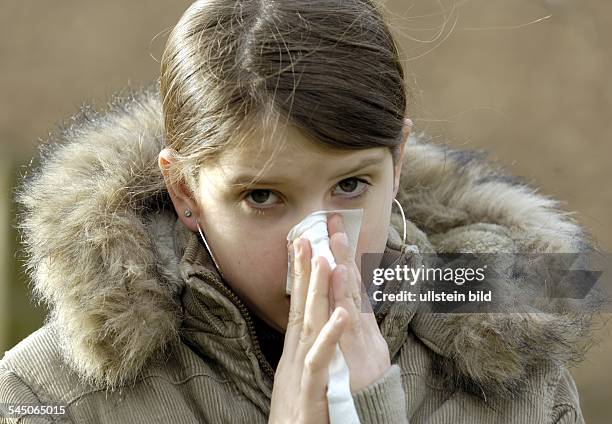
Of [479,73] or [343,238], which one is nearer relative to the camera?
[343,238]

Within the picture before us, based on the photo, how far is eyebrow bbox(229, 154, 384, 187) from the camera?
2.04 meters

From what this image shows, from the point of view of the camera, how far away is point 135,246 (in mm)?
2207

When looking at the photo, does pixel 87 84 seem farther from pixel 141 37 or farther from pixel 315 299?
pixel 315 299

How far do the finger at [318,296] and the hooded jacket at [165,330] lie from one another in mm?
159

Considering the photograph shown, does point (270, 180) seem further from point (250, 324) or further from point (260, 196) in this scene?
point (250, 324)

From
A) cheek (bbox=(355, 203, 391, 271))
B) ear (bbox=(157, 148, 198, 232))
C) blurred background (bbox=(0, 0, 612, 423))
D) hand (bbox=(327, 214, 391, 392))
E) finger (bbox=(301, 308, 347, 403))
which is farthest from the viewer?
blurred background (bbox=(0, 0, 612, 423))

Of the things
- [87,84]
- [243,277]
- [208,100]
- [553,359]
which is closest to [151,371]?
[243,277]

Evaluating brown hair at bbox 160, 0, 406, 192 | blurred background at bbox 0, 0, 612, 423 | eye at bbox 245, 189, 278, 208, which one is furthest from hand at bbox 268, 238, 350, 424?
blurred background at bbox 0, 0, 612, 423

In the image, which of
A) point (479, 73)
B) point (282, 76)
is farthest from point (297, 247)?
point (479, 73)

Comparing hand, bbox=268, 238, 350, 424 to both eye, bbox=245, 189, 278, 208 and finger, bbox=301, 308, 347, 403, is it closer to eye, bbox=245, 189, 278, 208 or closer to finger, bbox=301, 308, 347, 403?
finger, bbox=301, 308, 347, 403

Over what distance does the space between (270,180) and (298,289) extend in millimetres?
215

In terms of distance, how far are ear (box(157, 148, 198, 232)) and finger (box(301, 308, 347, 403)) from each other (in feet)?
1.47

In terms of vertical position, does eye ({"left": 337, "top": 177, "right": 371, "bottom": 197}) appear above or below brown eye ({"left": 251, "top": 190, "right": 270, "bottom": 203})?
below

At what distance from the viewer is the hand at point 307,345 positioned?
1.93 m
